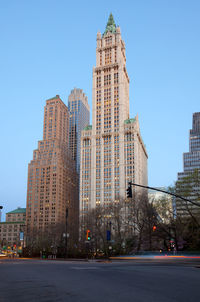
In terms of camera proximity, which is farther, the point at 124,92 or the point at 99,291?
the point at 124,92

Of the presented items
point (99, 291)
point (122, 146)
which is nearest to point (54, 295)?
point (99, 291)

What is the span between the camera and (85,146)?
181 meters

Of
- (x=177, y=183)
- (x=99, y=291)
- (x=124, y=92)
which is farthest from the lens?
(x=124, y=92)

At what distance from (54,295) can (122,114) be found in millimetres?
167727

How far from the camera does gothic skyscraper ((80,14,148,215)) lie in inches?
6673

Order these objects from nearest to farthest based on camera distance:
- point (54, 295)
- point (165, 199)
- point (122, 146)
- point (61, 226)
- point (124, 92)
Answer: point (54, 295), point (165, 199), point (61, 226), point (122, 146), point (124, 92)

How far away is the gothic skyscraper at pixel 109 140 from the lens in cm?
16950

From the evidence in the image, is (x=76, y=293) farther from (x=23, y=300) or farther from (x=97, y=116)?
(x=97, y=116)

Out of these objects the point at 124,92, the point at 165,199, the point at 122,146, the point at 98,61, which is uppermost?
the point at 98,61

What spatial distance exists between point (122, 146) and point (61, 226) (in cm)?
7033

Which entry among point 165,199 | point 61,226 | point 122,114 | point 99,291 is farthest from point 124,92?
point 99,291

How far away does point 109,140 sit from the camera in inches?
6959

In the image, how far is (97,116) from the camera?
18238cm

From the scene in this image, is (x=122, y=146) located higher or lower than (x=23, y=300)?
higher
